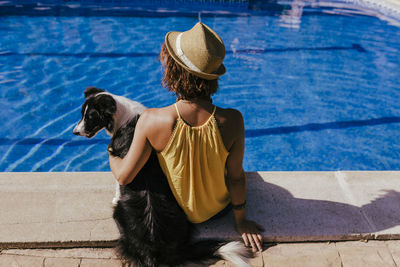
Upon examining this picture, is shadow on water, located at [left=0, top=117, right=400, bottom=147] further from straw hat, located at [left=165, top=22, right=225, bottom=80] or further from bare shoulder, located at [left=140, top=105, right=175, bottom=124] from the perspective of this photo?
straw hat, located at [left=165, top=22, right=225, bottom=80]

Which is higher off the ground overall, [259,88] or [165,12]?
[165,12]

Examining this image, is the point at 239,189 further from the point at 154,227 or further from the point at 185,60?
the point at 185,60

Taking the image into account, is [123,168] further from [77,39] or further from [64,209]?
[77,39]

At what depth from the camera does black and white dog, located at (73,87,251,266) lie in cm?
197

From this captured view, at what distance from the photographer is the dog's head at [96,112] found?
7.58 ft

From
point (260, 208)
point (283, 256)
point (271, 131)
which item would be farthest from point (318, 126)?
point (283, 256)

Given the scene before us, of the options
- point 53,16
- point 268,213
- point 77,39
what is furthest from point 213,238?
point 53,16

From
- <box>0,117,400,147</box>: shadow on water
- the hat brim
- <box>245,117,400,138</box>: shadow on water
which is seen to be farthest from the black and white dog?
<box>245,117,400,138</box>: shadow on water

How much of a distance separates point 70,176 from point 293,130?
138 inches

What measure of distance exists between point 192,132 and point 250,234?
0.93 metres

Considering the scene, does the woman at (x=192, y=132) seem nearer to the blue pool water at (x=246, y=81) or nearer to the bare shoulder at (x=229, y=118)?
the bare shoulder at (x=229, y=118)

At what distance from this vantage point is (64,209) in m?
2.50

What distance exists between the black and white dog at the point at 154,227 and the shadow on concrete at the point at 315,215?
1.36ft

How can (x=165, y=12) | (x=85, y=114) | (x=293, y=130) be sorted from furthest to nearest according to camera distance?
(x=165, y=12) < (x=293, y=130) < (x=85, y=114)
